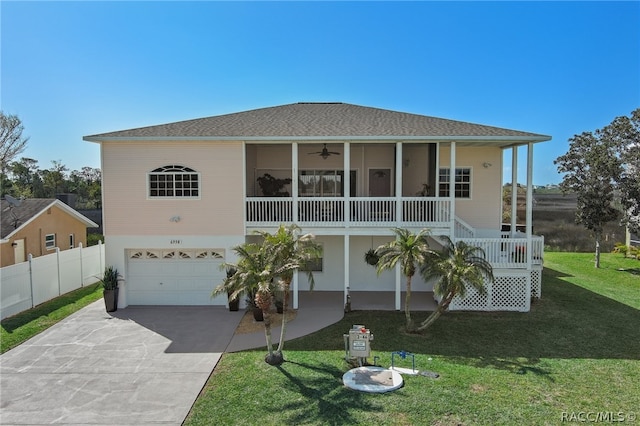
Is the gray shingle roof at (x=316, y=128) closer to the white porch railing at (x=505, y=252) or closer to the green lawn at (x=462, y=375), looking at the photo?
the white porch railing at (x=505, y=252)

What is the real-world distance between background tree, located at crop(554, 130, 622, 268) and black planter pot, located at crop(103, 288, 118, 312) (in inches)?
805

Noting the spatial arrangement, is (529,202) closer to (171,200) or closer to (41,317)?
(171,200)

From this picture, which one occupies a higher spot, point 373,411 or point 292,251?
point 292,251

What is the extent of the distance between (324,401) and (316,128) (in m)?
8.63

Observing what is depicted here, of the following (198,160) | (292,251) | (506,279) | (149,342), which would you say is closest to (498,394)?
(292,251)

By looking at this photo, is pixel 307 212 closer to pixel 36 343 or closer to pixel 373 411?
pixel 373 411

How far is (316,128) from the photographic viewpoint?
12.6 metres

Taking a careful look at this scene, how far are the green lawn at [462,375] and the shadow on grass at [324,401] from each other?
17 mm

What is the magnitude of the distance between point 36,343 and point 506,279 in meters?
13.5

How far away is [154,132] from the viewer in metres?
12.4

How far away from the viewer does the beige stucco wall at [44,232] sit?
16.2 meters


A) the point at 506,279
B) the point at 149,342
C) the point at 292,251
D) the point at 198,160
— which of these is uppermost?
the point at 198,160

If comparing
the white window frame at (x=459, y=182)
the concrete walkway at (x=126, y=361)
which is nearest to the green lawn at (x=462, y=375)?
the concrete walkway at (x=126, y=361)

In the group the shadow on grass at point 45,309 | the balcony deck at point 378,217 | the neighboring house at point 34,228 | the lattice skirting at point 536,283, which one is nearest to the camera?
the shadow on grass at point 45,309
